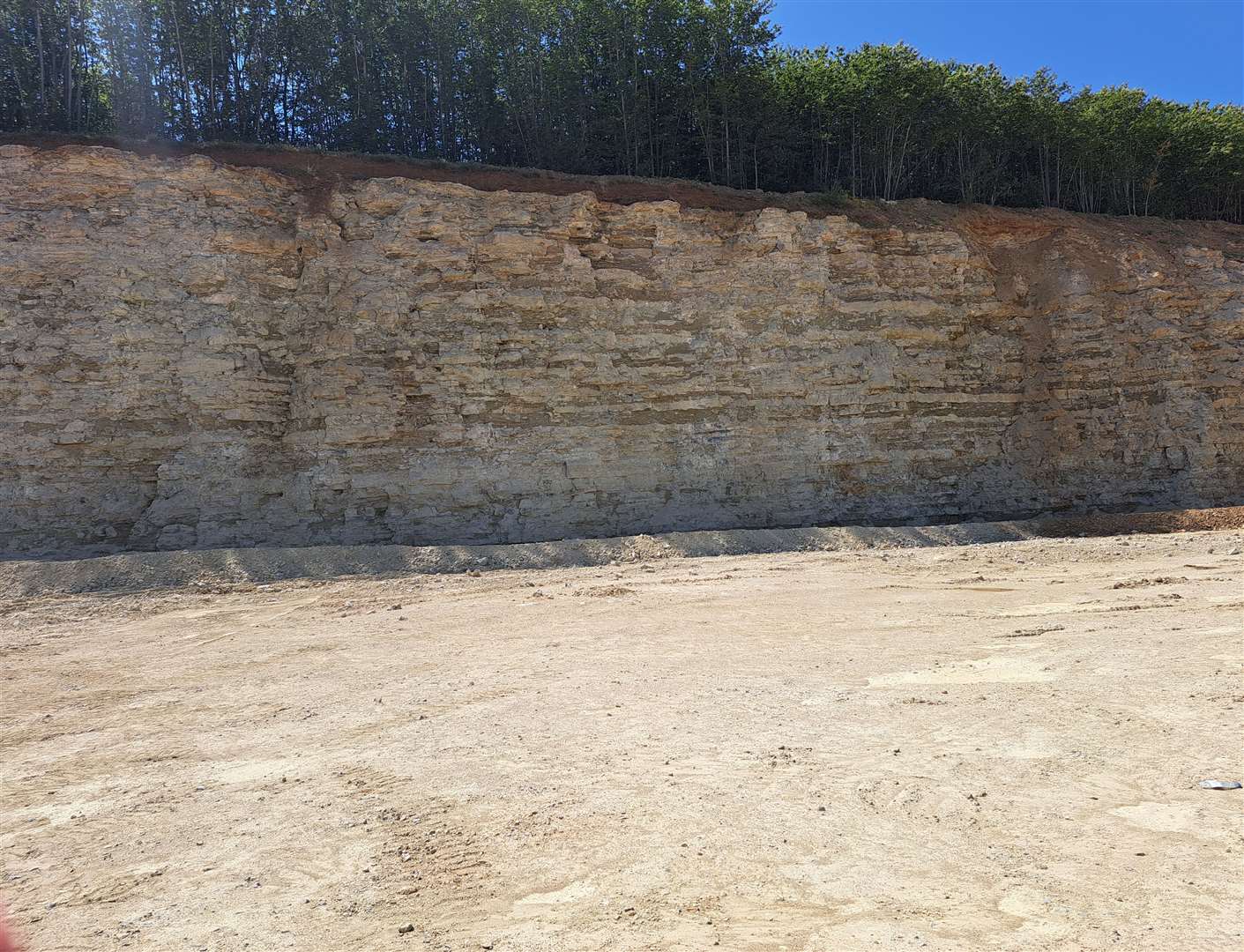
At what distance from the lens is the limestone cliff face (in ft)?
49.3

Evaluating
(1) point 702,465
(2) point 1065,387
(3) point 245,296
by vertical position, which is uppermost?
(3) point 245,296

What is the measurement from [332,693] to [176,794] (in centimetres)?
209

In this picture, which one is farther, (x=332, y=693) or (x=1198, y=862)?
(x=332, y=693)

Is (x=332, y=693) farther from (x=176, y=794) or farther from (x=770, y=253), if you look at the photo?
(x=770, y=253)

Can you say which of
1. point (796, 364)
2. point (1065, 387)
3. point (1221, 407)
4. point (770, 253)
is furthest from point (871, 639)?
point (1221, 407)

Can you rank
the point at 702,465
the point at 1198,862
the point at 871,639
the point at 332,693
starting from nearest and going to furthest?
the point at 1198,862 < the point at 332,693 < the point at 871,639 < the point at 702,465

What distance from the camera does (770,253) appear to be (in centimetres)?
1816

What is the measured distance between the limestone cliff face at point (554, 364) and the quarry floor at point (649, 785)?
6.81 meters

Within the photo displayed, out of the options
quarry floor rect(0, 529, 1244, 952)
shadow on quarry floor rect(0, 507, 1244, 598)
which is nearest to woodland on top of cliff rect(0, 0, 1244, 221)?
shadow on quarry floor rect(0, 507, 1244, 598)

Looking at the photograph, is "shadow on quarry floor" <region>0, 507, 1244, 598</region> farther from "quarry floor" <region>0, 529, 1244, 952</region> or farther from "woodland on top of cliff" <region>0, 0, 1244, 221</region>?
"woodland on top of cliff" <region>0, 0, 1244, 221</region>

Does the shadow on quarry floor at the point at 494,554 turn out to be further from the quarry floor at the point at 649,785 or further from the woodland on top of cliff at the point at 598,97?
the woodland on top of cliff at the point at 598,97

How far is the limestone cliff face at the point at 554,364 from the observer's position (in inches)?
591

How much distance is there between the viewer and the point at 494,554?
44.9ft

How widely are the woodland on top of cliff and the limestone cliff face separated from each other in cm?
412
